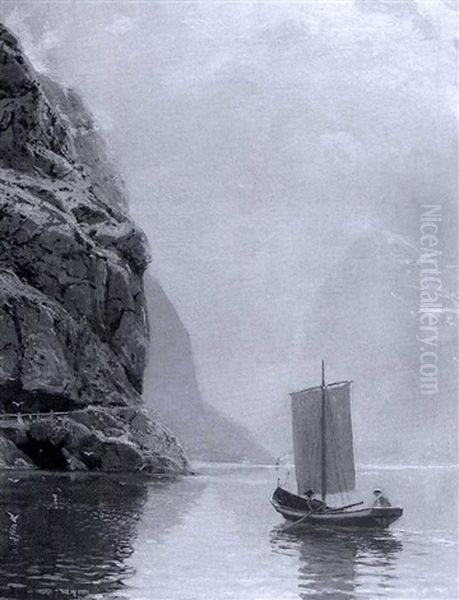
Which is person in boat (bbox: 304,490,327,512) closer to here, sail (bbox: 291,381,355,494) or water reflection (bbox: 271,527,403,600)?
water reflection (bbox: 271,527,403,600)

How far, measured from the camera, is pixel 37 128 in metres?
75.8

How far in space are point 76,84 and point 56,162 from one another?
19.3 m

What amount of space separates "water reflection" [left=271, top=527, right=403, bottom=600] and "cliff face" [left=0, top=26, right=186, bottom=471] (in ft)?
86.3

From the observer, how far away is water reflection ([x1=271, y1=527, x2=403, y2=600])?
23.2m

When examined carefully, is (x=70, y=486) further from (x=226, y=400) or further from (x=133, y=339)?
(x=226, y=400)

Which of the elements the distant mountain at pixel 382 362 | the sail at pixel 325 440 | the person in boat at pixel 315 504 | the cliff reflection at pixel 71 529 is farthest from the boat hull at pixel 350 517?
the distant mountain at pixel 382 362

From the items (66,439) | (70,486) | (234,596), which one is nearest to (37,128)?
(66,439)

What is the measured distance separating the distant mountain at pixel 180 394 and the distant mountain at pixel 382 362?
17388 mm

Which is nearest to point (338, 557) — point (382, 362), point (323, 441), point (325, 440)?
point (323, 441)

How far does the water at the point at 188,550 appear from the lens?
70.4ft

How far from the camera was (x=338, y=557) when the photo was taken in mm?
29812

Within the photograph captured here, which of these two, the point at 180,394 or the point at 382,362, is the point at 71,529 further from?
the point at 180,394

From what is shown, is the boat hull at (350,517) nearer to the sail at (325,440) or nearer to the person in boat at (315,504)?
the person in boat at (315,504)

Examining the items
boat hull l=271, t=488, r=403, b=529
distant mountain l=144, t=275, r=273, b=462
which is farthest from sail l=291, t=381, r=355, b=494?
distant mountain l=144, t=275, r=273, b=462
